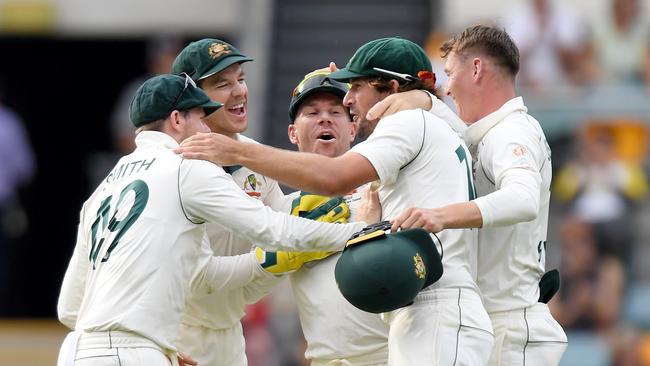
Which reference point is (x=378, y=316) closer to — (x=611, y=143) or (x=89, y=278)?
(x=89, y=278)

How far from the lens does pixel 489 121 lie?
24.0ft

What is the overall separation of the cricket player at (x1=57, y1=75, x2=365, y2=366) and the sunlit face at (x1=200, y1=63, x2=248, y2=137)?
74cm

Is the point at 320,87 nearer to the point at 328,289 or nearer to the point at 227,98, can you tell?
the point at 227,98

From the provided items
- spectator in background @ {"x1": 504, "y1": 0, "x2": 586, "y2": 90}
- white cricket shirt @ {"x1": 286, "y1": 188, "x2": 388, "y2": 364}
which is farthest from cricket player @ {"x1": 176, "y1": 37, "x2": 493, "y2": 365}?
spectator in background @ {"x1": 504, "y1": 0, "x2": 586, "y2": 90}

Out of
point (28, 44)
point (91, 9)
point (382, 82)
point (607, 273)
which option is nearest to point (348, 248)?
point (382, 82)

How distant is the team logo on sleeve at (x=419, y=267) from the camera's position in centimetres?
666

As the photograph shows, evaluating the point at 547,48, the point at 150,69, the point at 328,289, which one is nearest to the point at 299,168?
the point at 328,289

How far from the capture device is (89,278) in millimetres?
7246

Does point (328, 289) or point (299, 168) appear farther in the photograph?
point (328, 289)

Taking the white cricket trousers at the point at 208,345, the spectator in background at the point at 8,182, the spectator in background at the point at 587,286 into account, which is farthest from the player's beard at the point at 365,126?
the spectator in background at the point at 8,182

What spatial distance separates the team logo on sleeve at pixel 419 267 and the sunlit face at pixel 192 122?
145 cm

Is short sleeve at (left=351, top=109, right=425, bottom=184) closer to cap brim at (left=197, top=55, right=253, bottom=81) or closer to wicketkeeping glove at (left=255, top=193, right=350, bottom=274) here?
wicketkeeping glove at (left=255, top=193, right=350, bottom=274)

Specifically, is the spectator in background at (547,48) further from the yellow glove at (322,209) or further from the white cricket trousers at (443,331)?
the white cricket trousers at (443,331)

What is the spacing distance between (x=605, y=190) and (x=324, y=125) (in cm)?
575
